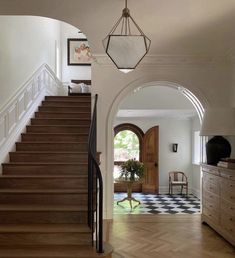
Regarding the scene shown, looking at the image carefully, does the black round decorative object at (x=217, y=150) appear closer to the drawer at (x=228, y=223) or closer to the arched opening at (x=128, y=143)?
the drawer at (x=228, y=223)

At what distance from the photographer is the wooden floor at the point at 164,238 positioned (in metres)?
4.07

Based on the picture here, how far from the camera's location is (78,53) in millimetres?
10781

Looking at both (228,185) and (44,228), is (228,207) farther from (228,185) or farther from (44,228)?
(44,228)

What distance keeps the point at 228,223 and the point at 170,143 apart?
27.3 ft

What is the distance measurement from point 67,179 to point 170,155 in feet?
26.8

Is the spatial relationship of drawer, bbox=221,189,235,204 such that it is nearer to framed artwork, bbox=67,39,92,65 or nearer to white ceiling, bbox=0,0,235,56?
white ceiling, bbox=0,0,235,56

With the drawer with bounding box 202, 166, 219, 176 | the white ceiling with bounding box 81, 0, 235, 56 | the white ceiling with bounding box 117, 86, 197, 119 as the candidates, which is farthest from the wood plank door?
the white ceiling with bounding box 81, 0, 235, 56

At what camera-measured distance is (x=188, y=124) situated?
12664 millimetres

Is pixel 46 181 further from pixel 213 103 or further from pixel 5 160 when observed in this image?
pixel 213 103

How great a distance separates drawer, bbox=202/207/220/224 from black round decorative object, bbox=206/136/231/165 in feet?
2.38

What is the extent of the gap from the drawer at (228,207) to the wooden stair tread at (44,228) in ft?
5.90

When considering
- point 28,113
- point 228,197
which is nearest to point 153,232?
point 228,197

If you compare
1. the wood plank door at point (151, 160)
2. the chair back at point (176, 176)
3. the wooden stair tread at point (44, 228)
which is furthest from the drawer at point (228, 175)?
the wood plank door at point (151, 160)

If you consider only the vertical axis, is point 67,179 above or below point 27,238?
above
